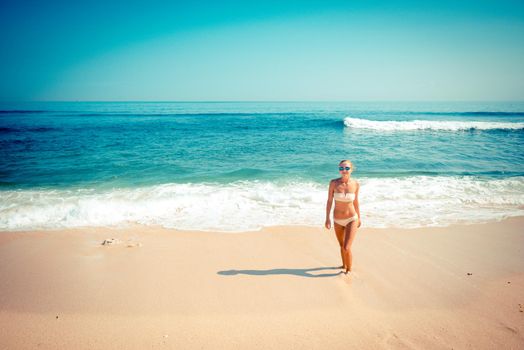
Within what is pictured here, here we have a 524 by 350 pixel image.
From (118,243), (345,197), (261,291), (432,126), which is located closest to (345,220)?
(345,197)

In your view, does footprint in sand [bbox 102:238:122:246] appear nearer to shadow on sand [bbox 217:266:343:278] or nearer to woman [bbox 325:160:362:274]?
shadow on sand [bbox 217:266:343:278]

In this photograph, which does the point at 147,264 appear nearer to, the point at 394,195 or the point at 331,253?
the point at 331,253

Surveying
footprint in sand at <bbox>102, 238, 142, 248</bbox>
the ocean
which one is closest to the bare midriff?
the ocean

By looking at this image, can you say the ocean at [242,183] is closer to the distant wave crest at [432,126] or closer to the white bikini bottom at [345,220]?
the white bikini bottom at [345,220]

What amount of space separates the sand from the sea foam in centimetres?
85

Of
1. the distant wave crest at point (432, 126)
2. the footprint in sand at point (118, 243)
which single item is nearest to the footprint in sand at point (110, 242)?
the footprint in sand at point (118, 243)

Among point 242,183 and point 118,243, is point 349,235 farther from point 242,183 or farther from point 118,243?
point 242,183

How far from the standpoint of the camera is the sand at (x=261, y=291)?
11.0 ft

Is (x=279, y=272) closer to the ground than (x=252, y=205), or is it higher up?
closer to the ground

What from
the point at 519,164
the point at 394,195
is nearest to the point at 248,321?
the point at 394,195

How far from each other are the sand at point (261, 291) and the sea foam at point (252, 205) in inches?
33.5

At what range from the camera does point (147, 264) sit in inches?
194

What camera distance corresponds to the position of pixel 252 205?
8.29m

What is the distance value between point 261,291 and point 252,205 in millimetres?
4223
